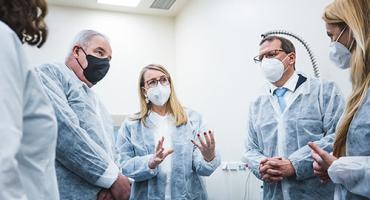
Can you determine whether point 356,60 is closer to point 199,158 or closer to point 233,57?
point 199,158

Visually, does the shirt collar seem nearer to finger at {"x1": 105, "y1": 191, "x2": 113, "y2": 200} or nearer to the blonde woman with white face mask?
the blonde woman with white face mask

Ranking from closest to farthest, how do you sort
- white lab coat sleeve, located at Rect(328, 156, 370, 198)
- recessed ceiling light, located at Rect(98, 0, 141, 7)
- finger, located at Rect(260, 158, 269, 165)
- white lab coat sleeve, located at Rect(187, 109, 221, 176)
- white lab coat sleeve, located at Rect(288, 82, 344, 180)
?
1. white lab coat sleeve, located at Rect(328, 156, 370, 198)
2. white lab coat sleeve, located at Rect(288, 82, 344, 180)
3. finger, located at Rect(260, 158, 269, 165)
4. white lab coat sleeve, located at Rect(187, 109, 221, 176)
5. recessed ceiling light, located at Rect(98, 0, 141, 7)

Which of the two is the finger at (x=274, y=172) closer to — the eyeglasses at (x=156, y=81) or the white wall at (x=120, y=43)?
the eyeglasses at (x=156, y=81)

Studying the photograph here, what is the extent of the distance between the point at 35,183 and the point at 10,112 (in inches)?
8.2

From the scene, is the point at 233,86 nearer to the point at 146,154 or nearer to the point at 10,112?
the point at 146,154

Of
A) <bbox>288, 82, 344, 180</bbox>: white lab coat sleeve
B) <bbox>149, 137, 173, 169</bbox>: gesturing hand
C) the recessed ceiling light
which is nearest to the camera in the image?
<bbox>288, 82, 344, 180</bbox>: white lab coat sleeve

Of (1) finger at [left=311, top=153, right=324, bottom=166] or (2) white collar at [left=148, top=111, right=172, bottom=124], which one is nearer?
(1) finger at [left=311, top=153, right=324, bottom=166]

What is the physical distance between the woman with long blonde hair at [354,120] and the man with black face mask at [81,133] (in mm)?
823

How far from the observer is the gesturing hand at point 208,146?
6.17 ft

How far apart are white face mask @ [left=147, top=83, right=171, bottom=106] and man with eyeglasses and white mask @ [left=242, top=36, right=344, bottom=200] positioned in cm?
60

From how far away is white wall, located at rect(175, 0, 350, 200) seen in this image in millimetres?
1889

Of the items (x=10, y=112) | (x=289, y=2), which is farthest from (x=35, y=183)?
(x=289, y=2)

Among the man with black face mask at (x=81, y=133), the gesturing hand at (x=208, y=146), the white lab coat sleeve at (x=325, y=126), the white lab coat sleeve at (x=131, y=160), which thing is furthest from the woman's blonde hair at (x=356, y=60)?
the white lab coat sleeve at (x=131, y=160)

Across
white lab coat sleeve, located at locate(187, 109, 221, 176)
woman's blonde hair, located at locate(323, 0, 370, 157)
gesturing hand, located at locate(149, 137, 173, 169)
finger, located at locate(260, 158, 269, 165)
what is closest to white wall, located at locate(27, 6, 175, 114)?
white lab coat sleeve, located at locate(187, 109, 221, 176)
